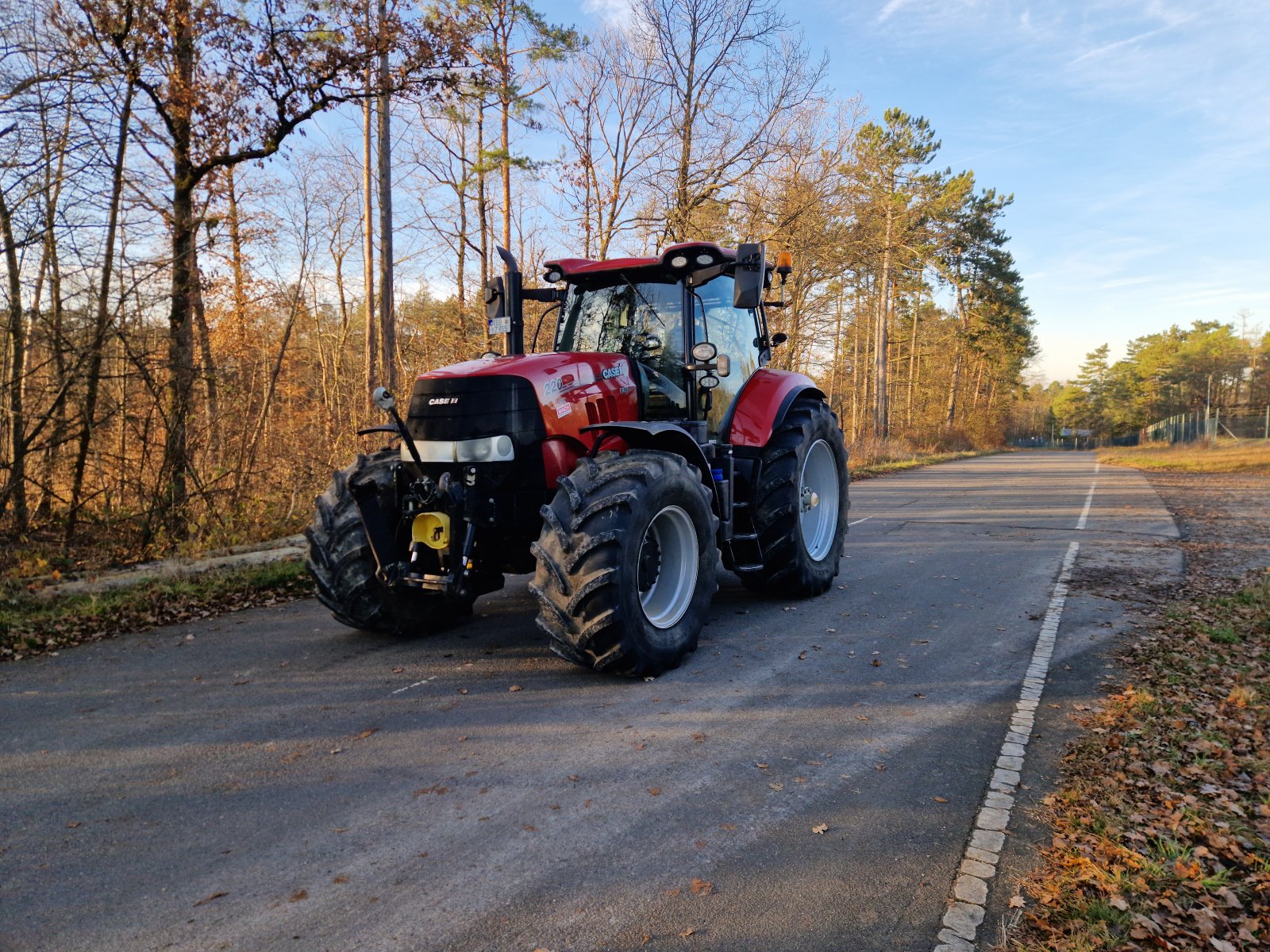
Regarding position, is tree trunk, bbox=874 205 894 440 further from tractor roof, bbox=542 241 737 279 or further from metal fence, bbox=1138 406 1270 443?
tractor roof, bbox=542 241 737 279

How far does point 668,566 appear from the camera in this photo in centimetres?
539

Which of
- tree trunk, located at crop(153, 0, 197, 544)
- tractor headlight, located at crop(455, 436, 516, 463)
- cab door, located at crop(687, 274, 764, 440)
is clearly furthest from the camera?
tree trunk, located at crop(153, 0, 197, 544)

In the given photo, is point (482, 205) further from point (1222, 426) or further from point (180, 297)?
point (1222, 426)

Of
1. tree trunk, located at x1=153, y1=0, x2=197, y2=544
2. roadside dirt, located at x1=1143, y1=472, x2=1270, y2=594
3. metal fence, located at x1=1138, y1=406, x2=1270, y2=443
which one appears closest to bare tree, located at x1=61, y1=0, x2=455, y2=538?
tree trunk, located at x1=153, y1=0, x2=197, y2=544

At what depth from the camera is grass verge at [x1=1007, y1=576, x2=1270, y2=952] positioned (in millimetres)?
2500

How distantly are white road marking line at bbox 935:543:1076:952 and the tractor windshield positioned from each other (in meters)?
3.11

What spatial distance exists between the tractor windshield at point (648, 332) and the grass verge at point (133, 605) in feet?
12.2

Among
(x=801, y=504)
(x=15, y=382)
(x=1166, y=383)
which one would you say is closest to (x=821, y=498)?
(x=801, y=504)

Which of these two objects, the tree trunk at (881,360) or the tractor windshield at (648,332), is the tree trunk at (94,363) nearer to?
the tractor windshield at (648,332)

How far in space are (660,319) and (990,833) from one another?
14.0 ft

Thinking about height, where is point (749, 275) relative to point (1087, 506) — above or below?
above

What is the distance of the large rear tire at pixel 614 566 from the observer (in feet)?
14.5

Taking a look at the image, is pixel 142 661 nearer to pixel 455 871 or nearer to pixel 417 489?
pixel 417 489

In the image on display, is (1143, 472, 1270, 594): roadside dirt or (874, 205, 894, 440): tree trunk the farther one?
(874, 205, 894, 440): tree trunk
